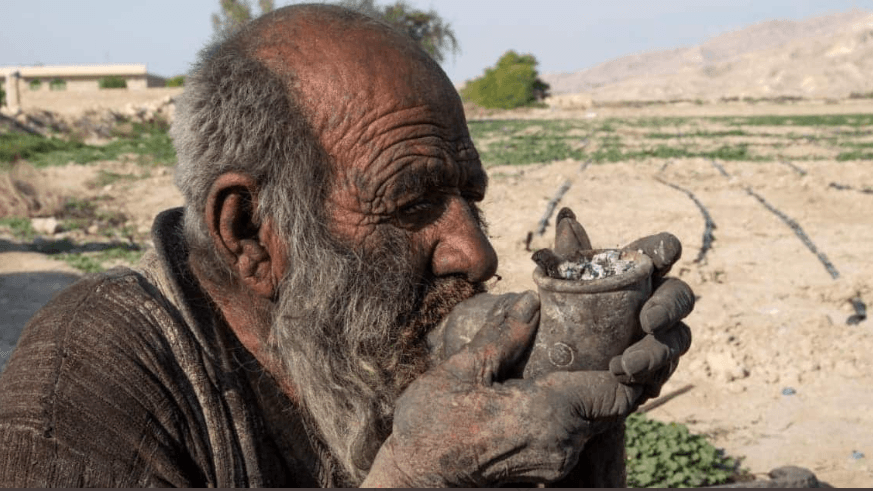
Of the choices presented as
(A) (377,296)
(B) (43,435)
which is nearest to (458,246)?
(A) (377,296)

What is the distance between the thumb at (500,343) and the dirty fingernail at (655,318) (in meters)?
0.21

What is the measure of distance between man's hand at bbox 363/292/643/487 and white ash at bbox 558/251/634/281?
0.43ft

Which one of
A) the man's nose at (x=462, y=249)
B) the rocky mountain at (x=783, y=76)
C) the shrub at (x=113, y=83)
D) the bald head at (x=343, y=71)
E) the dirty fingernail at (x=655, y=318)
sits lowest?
the rocky mountain at (x=783, y=76)

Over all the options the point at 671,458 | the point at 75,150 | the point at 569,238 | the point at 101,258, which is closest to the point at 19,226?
the point at 101,258

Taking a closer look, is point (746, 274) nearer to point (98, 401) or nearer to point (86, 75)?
point (98, 401)

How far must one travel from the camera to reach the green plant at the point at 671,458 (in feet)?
17.7

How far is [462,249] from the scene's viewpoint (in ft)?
7.14

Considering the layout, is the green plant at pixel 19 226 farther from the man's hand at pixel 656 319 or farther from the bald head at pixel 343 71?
the man's hand at pixel 656 319

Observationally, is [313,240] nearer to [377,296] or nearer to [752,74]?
[377,296]

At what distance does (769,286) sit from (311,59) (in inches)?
310

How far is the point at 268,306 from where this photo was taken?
226cm

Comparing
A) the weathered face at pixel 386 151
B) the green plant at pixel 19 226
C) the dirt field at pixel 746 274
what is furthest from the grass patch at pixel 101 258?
the weathered face at pixel 386 151

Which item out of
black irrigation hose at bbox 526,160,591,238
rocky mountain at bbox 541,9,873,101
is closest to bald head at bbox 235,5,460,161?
black irrigation hose at bbox 526,160,591,238

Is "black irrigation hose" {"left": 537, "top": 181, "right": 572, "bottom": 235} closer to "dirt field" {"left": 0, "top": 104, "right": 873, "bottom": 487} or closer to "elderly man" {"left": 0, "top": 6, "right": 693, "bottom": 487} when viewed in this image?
"dirt field" {"left": 0, "top": 104, "right": 873, "bottom": 487}
